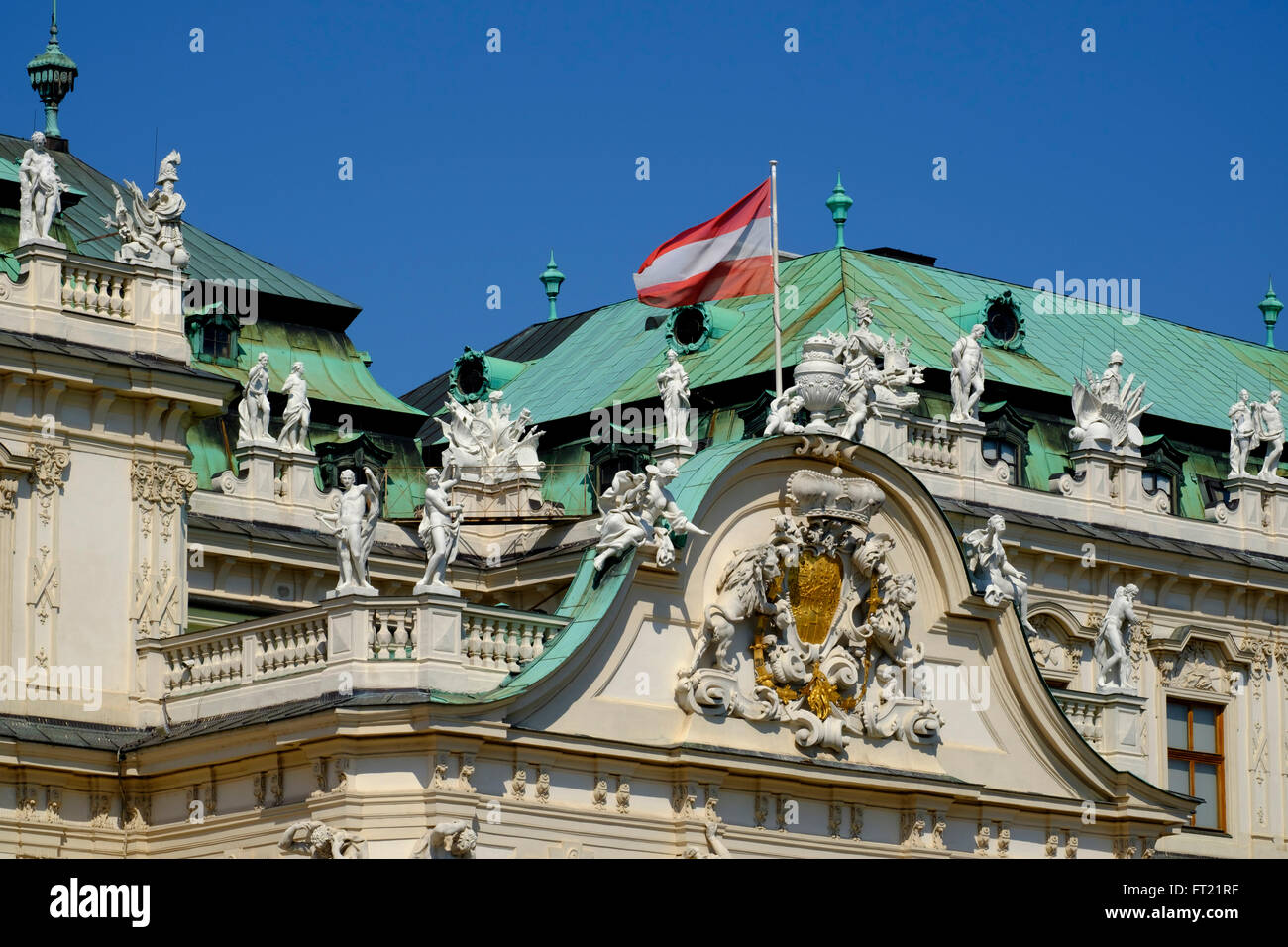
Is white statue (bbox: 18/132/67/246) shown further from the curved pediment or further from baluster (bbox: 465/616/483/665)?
the curved pediment

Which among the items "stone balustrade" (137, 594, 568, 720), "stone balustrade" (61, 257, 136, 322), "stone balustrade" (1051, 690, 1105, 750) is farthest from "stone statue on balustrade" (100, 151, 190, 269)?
"stone balustrade" (1051, 690, 1105, 750)

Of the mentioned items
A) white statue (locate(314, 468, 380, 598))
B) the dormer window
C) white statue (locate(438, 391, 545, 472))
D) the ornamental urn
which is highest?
the dormer window

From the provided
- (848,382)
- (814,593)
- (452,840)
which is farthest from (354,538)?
(848,382)

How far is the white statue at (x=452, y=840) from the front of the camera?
41438 millimetres

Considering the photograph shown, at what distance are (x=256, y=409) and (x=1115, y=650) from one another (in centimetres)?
1441

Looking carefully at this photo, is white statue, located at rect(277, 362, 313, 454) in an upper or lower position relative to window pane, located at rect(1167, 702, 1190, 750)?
upper

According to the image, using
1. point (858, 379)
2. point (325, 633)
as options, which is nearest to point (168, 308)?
point (325, 633)

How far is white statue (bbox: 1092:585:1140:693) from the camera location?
52094 millimetres

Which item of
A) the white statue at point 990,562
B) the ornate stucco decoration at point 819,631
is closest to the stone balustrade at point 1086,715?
the white statue at point 990,562

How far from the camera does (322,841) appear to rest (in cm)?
4194

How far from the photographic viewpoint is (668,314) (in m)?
66.6

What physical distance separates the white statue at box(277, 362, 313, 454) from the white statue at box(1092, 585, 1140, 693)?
525 inches

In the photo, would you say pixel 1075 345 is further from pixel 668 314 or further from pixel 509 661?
pixel 509 661
